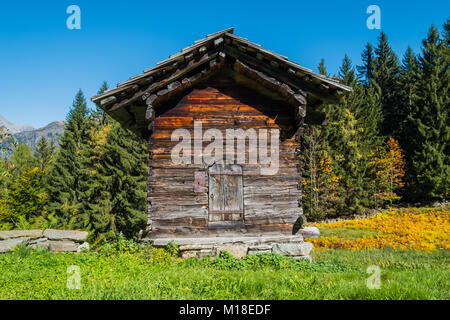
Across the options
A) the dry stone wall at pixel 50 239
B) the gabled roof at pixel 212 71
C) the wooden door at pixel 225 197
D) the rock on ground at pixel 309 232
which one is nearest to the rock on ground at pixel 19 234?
the dry stone wall at pixel 50 239

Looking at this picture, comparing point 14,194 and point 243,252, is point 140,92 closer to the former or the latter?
point 243,252

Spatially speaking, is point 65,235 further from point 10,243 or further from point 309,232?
point 309,232

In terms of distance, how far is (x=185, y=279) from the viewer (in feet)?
16.6

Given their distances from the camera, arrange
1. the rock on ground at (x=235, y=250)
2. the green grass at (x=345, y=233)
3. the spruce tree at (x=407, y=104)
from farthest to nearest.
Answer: the spruce tree at (x=407, y=104) < the green grass at (x=345, y=233) < the rock on ground at (x=235, y=250)

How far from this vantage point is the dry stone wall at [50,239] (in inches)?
358

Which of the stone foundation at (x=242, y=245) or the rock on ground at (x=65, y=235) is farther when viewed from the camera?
the rock on ground at (x=65, y=235)

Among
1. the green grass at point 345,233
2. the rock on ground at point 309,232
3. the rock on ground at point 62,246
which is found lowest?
the green grass at point 345,233

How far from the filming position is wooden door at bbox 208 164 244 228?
7738 millimetres

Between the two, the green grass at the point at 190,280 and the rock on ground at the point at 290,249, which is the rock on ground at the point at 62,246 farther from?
the rock on ground at the point at 290,249

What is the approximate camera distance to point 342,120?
1329 inches

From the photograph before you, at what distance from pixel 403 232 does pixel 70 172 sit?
3714cm

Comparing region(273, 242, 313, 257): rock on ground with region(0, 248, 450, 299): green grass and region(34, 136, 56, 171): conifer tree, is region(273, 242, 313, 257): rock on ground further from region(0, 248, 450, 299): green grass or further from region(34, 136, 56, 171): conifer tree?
region(34, 136, 56, 171): conifer tree

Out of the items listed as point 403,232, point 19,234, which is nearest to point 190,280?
point 19,234

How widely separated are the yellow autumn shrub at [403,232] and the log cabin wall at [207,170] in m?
9.27
